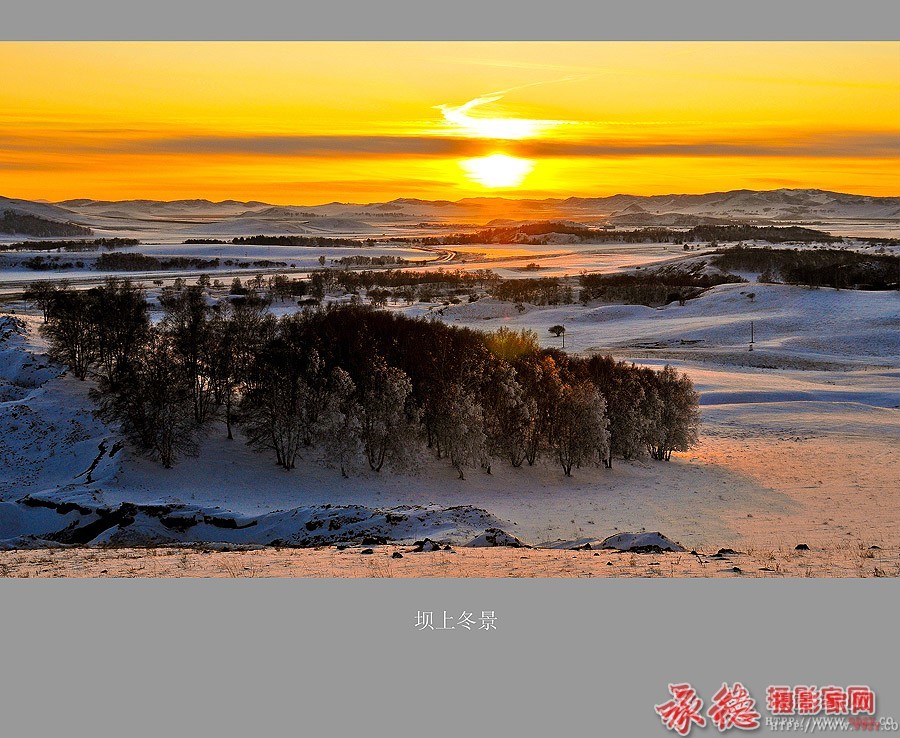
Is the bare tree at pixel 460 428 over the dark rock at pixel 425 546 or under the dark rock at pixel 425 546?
under

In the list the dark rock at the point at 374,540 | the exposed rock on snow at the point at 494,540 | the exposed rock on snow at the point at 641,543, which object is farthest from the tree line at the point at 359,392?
the exposed rock on snow at the point at 641,543

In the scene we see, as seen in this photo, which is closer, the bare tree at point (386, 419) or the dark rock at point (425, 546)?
the dark rock at point (425, 546)

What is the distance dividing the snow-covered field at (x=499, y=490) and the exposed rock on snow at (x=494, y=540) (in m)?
0.55

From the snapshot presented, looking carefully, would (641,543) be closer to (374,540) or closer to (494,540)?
(494,540)

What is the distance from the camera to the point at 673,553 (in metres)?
15.4

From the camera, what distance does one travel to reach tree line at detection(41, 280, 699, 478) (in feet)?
84.1

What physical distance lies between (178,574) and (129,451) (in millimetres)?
13260

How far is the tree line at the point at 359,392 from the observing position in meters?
25.6

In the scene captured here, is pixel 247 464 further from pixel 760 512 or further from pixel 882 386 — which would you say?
pixel 882 386

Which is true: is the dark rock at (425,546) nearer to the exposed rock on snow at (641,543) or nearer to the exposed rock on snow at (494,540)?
the exposed rock on snow at (494,540)

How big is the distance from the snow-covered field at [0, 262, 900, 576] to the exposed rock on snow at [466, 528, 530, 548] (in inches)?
21.5

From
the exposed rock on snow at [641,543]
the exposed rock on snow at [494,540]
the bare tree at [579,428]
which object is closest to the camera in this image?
the exposed rock on snow at [641,543]

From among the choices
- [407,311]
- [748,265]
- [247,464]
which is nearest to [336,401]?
[247,464]

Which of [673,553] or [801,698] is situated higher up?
[801,698]
